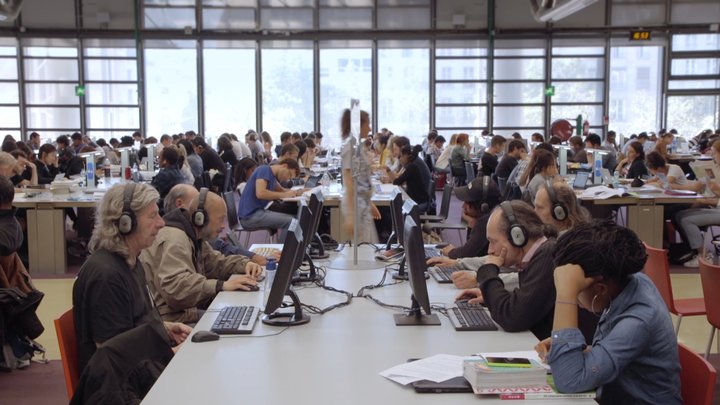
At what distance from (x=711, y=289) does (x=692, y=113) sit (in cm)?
1500

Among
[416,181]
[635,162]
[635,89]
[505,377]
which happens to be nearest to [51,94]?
[416,181]

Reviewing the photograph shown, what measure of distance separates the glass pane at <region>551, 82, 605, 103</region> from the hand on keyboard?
46.9ft

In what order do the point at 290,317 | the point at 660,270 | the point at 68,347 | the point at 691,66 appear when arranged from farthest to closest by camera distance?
the point at 691,66 < the point at 660,270 < the point at 290,317 < the point at 68,347

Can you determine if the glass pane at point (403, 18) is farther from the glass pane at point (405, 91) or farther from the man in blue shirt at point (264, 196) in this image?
the man in blue shirt at point (264, 196)

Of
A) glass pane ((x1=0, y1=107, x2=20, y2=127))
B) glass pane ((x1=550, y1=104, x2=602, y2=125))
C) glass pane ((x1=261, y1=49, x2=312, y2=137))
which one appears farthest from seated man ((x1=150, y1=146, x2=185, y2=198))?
glass pane ((x1=550, y1=104, x2=602, y2=125))

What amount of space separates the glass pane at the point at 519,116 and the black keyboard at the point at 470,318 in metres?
14.3

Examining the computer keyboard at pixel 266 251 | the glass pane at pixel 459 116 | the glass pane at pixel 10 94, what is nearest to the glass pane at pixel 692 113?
the glass pane at pixel 459 116

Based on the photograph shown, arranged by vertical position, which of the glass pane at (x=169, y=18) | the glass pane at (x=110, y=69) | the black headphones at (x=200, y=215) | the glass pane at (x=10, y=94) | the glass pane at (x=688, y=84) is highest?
the glass pane at (x=169, y=18)

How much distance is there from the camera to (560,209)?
3361 mm

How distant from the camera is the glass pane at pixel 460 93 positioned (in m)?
16.9

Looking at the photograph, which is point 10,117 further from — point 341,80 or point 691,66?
point 691,66

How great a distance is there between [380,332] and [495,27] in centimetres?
1485

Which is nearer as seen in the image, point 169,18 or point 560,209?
point 560,209

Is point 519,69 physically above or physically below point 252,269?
above
